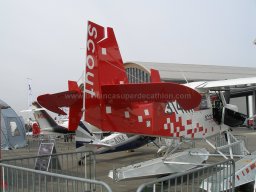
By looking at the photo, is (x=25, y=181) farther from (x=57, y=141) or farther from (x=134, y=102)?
(x=57, y=141)

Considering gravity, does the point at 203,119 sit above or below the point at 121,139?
above

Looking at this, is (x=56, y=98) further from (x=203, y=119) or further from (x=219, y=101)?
(x=219, y=101)

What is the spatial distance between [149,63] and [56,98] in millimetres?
52255

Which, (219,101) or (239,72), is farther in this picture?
(239,72)

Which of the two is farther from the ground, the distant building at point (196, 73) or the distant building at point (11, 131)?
the distant building at point (196, 73)

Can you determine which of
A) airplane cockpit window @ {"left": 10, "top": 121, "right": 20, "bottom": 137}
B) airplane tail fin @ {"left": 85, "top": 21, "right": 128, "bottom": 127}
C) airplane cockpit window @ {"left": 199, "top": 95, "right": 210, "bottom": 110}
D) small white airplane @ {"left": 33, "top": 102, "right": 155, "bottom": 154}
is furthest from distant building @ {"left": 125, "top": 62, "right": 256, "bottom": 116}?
airplane tail fin @ {"left": 85, "top": 21, "right": 128, "bottom": 127}

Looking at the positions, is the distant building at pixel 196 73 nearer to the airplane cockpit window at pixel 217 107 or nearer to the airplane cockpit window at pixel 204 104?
the airplane cockpit window at pixel 217 107

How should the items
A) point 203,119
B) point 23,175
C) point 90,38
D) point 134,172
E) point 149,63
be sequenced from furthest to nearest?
point 149,63 < point 203,119 < point 134,172 < point 90,38 < point 23,175

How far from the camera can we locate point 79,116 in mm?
6801

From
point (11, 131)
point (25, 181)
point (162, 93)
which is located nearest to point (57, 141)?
point (11, 131)

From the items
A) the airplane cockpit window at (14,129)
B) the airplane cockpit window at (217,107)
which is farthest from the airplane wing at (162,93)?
the airplane cockpit window at (14,129)

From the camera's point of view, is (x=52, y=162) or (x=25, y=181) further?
(x=52, y=162)

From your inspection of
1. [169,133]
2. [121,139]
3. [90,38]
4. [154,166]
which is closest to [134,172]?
[154,166]

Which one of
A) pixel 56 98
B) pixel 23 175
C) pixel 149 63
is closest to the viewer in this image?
pixel 23 175
